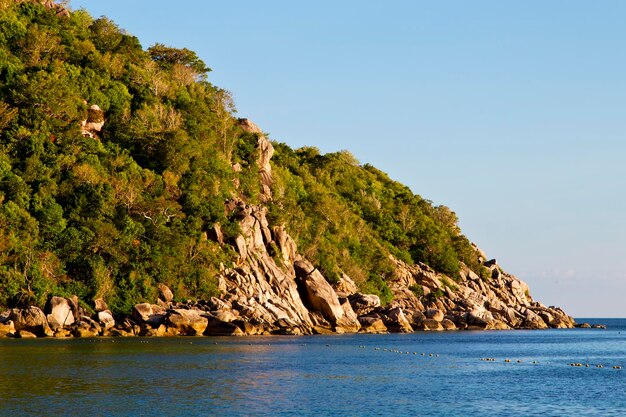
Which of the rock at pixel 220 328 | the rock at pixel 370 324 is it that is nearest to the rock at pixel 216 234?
the rock at pixel 220 328

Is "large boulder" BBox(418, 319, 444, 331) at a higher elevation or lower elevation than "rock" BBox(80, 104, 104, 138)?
lower

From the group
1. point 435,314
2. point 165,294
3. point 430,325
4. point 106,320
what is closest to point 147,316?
point 106,320

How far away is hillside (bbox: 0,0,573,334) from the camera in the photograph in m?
98.2

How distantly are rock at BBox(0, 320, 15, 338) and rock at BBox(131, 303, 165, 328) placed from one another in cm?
1409

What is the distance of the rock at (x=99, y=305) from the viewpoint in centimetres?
9455

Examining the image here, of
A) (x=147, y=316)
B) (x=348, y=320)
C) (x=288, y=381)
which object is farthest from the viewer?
(x=348, y=320)

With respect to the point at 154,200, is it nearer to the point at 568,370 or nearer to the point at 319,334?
the point at 319,334

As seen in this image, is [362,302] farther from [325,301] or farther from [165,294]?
[165,294]

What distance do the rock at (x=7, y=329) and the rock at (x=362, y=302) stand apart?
54.4 m

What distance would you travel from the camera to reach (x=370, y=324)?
12031 centimetres

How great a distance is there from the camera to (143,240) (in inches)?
4198

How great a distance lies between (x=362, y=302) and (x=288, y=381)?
7382 centimetres

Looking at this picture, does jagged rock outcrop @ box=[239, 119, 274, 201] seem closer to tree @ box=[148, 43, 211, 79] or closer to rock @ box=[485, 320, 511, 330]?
tree @ box=[148, 43, 211, 79]

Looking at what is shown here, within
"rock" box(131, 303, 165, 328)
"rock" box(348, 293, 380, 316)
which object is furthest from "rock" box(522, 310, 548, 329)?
"rock" box(131, 303, 165, 328)
